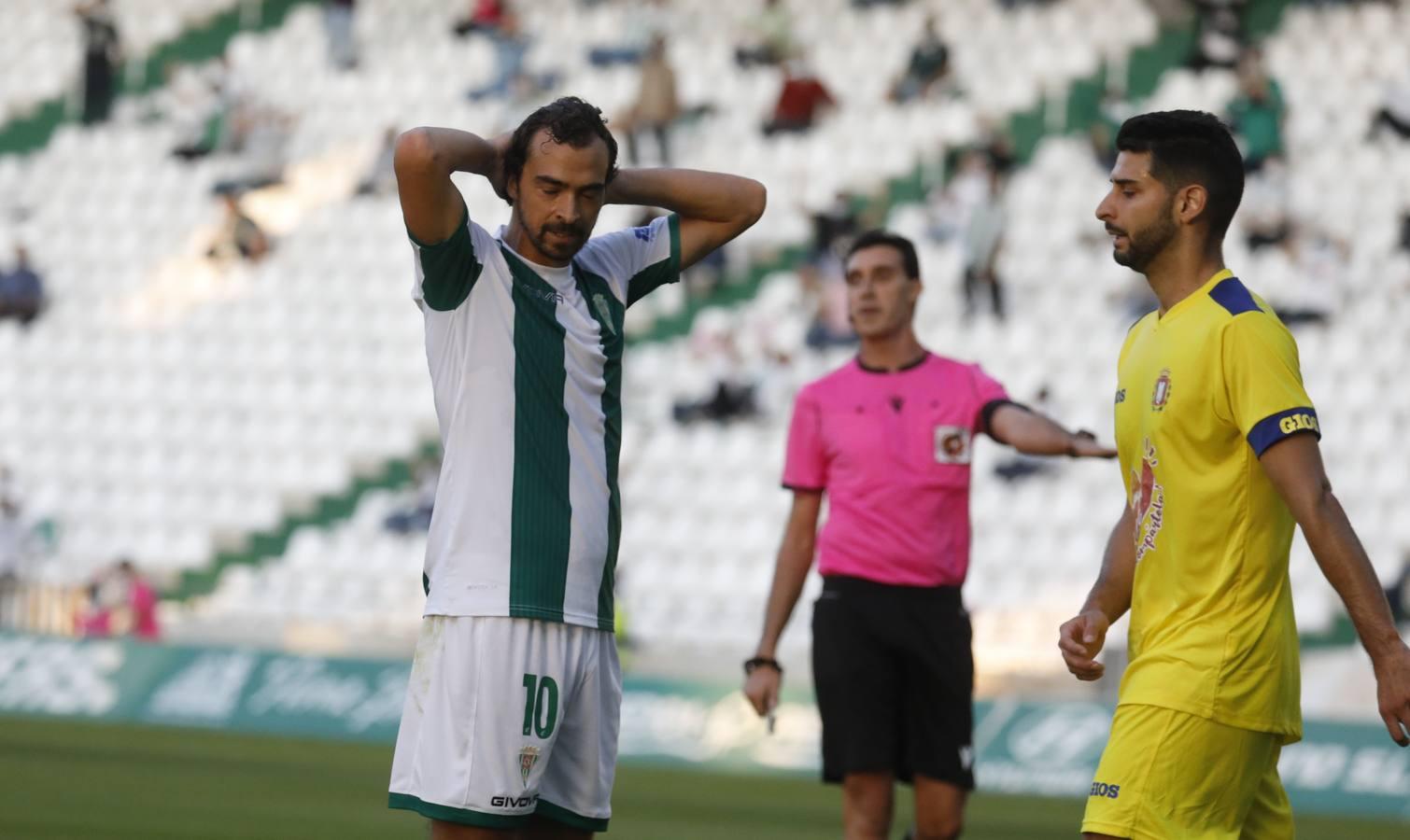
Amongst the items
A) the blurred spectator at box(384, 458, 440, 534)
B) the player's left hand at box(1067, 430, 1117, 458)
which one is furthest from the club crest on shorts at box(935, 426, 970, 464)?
the blurred spectator at box(384, 458, 440, 534)

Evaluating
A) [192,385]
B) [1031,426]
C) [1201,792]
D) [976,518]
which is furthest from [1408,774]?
[192,385]

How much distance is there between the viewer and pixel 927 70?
21719 mm

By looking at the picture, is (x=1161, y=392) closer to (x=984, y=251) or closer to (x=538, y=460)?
(x=538, y=460)

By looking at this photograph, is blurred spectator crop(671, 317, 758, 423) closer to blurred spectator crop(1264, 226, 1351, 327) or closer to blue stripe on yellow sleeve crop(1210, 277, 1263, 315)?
blurred spectator crop(1264, 226, 1351, 327)

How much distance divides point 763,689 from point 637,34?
A: 1747cm

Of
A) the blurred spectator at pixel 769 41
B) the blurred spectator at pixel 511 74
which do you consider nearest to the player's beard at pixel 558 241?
the blurred spectator at pixel 769 41

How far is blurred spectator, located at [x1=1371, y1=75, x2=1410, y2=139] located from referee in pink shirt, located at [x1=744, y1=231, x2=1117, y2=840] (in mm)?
13635

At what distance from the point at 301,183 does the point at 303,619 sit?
7.13m

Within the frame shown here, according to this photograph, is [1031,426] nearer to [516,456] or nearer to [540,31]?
[516,456]

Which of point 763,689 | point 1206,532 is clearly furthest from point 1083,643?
point 763,689

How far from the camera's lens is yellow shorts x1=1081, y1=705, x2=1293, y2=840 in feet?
14.9

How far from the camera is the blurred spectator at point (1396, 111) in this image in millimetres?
19672

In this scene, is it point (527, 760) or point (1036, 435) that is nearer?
point (527, 760)

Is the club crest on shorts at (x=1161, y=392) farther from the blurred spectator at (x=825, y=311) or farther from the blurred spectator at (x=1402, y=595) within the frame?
the blurred spectator at (x=825, y=311)
